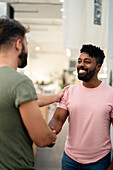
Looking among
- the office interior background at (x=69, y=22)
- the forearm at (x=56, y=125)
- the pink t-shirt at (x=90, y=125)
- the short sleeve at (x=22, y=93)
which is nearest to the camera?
the short sleeve at (x=22, y=93)

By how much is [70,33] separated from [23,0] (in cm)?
472

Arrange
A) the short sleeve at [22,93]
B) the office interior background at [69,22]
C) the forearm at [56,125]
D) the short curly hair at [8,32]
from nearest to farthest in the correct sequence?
the short sleeve at [22,93] < the short curly hair at [8,32] < the forearm at [56,125] < the office interior background at [69,22]

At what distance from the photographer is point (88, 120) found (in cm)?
142

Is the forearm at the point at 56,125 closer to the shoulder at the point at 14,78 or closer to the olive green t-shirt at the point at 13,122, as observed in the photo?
the olive green t-shirt at the point at 13,122

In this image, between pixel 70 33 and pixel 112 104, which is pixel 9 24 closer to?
pixel 112 104

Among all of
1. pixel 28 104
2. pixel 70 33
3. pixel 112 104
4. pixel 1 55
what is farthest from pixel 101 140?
pixel 70 33

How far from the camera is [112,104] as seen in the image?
1413 mm

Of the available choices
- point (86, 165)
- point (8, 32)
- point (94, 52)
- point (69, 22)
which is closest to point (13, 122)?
point (8, 32)

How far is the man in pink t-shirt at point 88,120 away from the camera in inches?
55.4

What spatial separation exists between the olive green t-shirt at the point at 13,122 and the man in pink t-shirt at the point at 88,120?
1.74 ft

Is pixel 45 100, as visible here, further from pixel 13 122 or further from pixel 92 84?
pixel 13 122

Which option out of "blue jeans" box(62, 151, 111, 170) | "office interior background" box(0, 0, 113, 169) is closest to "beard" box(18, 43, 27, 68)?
"office interior background" box(0, 0, 113, 169)

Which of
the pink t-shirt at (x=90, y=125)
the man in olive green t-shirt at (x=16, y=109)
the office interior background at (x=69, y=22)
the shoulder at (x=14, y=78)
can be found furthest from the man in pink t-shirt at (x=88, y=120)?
the shoulder at (x=14, y=78)

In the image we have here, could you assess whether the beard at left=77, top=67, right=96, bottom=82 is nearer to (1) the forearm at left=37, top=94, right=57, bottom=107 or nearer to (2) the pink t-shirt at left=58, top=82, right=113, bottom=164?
(2) the pink t-shirt at left=58, top=82, right=113, bottom=164
